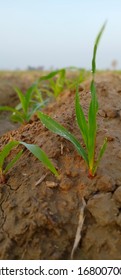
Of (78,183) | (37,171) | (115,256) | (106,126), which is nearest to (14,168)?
(37,171)

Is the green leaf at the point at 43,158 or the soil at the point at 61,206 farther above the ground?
the green leaf at the point at 43,158

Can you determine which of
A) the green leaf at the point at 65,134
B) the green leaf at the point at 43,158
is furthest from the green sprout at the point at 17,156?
the green leaf at the point at 65,134

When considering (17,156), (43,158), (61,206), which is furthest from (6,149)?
(61,206)

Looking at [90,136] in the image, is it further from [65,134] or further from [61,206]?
[61,206]

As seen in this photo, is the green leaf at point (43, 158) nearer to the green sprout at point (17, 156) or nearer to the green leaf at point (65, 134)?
the green sprout at point (17, 156)
